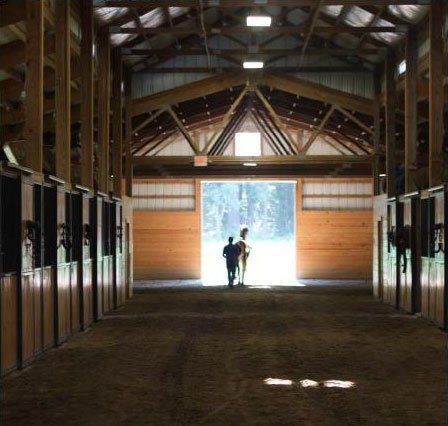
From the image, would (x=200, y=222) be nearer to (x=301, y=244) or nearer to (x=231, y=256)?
(x=301, y=244)

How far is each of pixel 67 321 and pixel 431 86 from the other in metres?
7.12

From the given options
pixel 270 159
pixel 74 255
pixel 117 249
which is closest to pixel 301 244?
pixel 270 159

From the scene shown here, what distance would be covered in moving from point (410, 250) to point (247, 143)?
11703 mm

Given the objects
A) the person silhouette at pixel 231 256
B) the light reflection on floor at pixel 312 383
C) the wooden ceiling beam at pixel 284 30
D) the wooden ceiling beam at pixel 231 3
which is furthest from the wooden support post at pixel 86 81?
the person silhouette at pixel 231 256

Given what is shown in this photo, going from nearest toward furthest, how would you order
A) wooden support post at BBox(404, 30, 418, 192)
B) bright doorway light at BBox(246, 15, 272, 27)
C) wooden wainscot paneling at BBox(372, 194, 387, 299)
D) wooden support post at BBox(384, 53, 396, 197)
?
bright doorway light at BBox(246, 15, 272, 27)
wooden support post at BBox(404, 30, 418, 192)
wooden support post at BBox(384, 53, 396, 197)
wooden wainscot paneling at BBox(372, 194, 387, 299)

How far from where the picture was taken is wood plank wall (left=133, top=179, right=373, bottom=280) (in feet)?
86.2

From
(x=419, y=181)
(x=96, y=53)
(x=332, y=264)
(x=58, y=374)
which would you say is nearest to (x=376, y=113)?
(x=419, y=181)

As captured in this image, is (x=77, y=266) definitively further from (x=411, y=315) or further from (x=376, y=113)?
(x=376, y=113)

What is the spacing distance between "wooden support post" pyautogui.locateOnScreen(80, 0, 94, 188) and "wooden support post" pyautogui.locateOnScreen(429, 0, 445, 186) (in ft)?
18.9

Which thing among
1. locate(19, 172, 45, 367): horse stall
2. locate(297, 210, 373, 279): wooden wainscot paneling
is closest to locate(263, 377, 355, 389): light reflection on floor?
locate(19, 172, 45, 367): horse stall

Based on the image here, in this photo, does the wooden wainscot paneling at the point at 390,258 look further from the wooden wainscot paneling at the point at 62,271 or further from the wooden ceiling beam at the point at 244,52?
the wooden wainscot paneling at the point at 62,271

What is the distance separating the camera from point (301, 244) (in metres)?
26.5

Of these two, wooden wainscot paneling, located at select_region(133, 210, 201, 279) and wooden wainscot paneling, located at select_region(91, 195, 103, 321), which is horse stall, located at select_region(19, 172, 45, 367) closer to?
wooden wainscot paneling, located at select_region(91, 195, 103, 321)

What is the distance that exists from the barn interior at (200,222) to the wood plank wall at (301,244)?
0.07m
